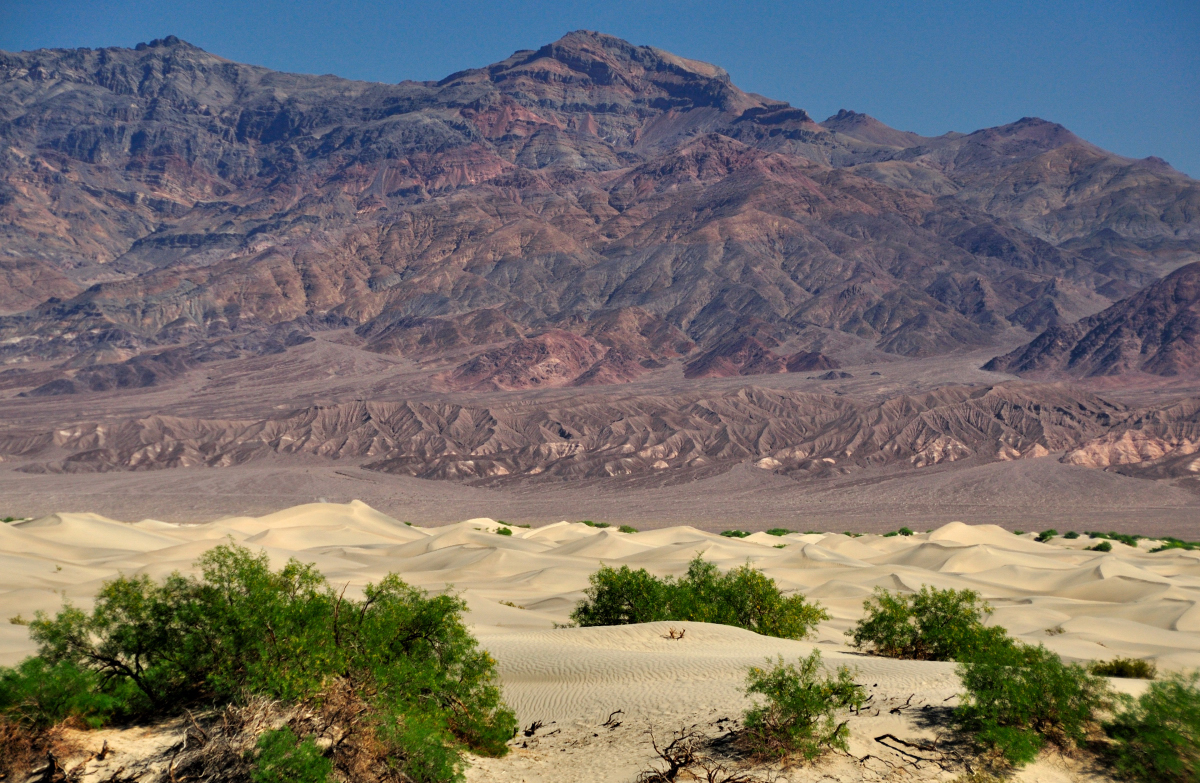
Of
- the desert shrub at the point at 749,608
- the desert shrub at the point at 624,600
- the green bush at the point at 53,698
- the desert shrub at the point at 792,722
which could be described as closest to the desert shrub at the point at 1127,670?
the desert shrub at the point at 749,608

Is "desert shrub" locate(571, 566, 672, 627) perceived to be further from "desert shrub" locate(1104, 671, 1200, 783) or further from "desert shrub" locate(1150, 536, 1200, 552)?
"desert shrub" locate(1150, 536, 1200, 552)

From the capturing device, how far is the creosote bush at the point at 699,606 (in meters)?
23.1

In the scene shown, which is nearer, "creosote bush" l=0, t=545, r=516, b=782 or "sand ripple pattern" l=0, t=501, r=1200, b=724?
"creosote bush" l=0, t=545, r=516, b=782

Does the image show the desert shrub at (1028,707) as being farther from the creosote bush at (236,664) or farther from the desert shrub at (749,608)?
the desert shrub at (749,608)

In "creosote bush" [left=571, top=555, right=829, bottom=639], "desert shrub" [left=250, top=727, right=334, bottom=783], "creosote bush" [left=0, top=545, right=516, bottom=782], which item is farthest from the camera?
"creosote bush" [left=571, top=555, right=829, bottom=639]

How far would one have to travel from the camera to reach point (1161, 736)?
12.2 meters

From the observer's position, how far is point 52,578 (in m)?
33.6

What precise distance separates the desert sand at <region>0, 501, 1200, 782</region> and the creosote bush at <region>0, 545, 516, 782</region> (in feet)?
2.78

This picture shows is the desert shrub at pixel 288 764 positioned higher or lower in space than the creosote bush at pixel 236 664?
lower

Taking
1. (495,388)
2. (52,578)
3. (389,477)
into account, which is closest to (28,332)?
(495,388)

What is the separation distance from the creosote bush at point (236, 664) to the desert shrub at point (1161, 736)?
818 cm

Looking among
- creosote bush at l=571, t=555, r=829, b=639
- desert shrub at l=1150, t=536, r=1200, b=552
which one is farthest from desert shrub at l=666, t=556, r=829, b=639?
desert shrub at l=1150, t=536, r=1200, b=552

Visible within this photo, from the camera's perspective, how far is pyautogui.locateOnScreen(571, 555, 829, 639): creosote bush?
75.9 ft

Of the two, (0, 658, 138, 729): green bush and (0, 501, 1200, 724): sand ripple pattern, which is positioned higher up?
(0, 658, 138, 729): green bush
